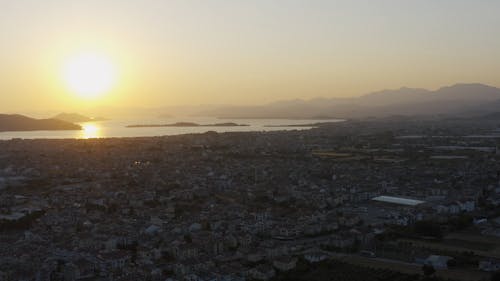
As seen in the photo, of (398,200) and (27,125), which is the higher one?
(27,125)

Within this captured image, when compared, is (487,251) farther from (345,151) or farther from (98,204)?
(345,151)

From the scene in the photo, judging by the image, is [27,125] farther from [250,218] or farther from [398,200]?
[250,218]

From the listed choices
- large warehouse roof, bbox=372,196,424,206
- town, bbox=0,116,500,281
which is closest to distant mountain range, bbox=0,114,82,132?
town, bbox=0,116,500,281

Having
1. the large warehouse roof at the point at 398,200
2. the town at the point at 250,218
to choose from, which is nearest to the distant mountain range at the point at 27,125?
the town at the point at 250,218

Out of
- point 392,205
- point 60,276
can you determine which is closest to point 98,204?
point 60,276

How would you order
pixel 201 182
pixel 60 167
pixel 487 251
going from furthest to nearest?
pixel 60 167
pixel 201 182
pixel 487 251

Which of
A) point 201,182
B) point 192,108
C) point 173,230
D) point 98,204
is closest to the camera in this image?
point 173,230

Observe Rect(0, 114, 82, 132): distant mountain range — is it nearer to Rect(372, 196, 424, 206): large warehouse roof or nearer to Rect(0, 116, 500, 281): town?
Rect(0, 116, 500, 281): town

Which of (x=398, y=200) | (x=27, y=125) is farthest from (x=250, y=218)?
(x=27, y=125)
